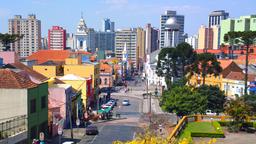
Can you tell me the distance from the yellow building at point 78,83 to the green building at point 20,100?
78.3ft

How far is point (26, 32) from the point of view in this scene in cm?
17612

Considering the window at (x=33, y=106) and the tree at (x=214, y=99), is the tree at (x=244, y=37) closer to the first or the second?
the tree at (x=214, y=99)

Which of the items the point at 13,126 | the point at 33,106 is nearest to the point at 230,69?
the point at 33,106

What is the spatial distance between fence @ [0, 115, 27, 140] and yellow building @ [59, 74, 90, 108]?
85.2 feet

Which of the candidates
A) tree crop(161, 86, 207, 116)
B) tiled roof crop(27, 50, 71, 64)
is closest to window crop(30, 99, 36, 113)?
tree crop(161, 86, 207, 116)

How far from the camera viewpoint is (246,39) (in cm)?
5056

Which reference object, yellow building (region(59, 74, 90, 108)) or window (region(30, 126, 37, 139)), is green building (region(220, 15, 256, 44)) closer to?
yellow building (region(59, 74, 90, 108))

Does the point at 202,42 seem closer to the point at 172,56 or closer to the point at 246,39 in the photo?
the point at 172,56

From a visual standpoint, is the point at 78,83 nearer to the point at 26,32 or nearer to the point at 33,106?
the point at 33,106

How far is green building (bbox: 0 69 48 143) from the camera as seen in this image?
29281mm

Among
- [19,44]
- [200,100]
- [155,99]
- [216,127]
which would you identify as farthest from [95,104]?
[19,44]

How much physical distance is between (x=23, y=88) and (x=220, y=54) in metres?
94.3

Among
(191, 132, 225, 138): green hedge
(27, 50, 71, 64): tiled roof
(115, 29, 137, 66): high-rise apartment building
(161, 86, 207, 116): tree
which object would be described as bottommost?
(191, 132, 225, 138): green hedge

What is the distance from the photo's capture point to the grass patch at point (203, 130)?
31.0 m
